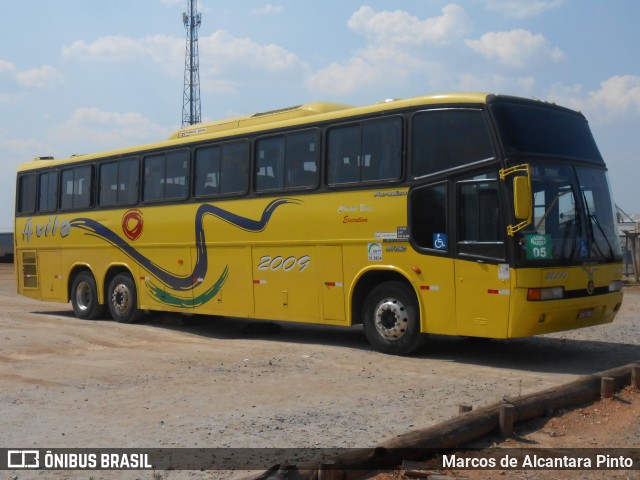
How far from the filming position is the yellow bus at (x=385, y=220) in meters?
10.9

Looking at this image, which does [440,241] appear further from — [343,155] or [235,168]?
[235,168]

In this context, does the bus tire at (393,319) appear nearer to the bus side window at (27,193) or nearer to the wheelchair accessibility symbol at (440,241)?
the wheelchair accessibility symbol at (440,241)

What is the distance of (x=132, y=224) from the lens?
17.2 metres

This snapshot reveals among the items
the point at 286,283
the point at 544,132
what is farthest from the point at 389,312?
the point at 544,132

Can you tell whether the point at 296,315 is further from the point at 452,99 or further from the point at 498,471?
the point at 498,471

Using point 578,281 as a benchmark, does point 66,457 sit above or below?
below

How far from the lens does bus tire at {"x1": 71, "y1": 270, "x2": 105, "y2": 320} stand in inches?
728

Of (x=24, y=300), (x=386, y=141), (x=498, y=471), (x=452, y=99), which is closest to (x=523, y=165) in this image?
(x=452, y=99)

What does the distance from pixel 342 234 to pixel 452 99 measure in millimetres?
2768

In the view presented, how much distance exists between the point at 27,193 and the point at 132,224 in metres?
4.89

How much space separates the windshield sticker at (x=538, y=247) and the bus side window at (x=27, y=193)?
13.7 m

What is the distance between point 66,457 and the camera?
6.67 meters

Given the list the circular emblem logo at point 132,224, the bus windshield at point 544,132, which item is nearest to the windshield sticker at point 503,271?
the bus windshield at point 544,132

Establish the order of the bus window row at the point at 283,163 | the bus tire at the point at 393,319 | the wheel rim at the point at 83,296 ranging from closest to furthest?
the bus window row at the point at 283,163 → the bus tire at the point at 393,319 → the wheel rim at the point at 83,296
